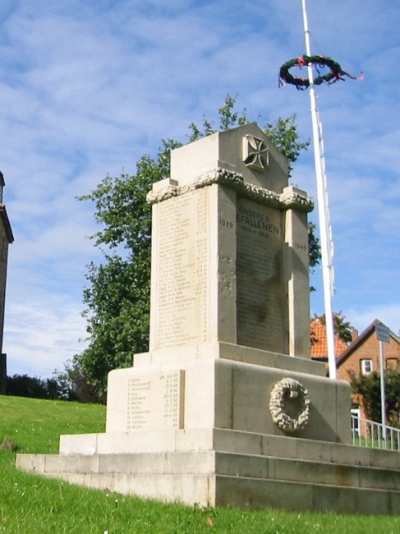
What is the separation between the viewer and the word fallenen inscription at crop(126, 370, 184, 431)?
415 inches

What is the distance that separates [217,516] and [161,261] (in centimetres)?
468

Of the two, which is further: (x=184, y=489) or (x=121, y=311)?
(x=121, y=311)

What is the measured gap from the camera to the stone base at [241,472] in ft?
29.7

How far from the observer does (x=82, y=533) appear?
6.80 metres

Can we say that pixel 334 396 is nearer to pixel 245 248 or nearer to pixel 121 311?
pixel 245 248

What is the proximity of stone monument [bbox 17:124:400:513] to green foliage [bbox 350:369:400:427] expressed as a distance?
93.7ft

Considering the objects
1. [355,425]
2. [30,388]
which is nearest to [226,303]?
[355,425]

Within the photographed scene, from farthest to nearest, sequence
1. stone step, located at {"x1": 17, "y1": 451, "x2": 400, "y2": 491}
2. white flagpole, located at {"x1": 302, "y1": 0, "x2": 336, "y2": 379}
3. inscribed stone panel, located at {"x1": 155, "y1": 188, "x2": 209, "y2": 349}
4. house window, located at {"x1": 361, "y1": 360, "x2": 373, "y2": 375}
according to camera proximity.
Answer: house window, located at {"x1": 361, "y1": 360, "x2": 373, "y2": 375} → white flagpole, located at {"x1": 302, "y1": 0, "x2": 336, "y2": 379} → inscribed stone panel, located at {"x1": 155, "y1": 188, "x2": 209, "y2": 349} → stone step, located at {"x1": 17, "y1": 451, "x2": 400, "y2": 491}

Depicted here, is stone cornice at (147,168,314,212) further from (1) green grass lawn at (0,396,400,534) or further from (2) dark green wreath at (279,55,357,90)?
(2) dark green wreath at (279,55,357,90)

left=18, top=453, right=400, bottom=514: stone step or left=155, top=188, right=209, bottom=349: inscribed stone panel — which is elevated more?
left=155, top=188, right=209, bottom=349: inscribed stone panel

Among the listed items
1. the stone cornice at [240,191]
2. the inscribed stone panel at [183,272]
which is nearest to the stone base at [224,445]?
the inscribed stone panel at [183,272]

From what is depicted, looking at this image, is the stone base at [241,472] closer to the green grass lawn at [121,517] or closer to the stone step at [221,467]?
the stone step at [221,467]

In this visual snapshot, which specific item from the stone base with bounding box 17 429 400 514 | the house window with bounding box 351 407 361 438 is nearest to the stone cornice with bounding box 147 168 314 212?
the stone base with bounding box 17 429 400 514

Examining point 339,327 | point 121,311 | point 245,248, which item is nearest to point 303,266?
point 245,248
